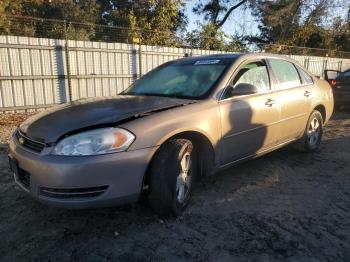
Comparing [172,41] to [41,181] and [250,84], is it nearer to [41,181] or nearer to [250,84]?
[250,84]

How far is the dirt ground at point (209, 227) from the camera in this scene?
2664 mm

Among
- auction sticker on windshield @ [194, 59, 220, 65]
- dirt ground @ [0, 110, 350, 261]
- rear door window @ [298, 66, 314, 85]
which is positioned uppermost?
auction sticker on windshield @ [194, 59, 220, 65]

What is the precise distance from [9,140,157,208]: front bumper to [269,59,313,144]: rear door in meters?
2.36

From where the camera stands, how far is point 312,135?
216 inches

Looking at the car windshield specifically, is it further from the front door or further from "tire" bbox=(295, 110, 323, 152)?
"tire" bbox=(295, 110, 323, 152)

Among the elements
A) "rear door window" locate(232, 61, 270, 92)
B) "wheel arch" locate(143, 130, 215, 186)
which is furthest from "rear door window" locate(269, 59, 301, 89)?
"wheel arch" locate(143, 130, 215, 186)

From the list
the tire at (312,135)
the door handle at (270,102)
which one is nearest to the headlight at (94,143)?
the door handle at (270,102)

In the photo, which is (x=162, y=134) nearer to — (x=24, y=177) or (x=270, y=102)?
(x=24, y=177)

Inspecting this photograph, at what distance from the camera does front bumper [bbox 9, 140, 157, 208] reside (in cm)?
265

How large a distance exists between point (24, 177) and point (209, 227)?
1673 mm

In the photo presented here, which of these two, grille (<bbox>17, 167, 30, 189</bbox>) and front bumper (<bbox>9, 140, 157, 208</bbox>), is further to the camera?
grille (<bbox>17, 167, 30, 189</bbox>)

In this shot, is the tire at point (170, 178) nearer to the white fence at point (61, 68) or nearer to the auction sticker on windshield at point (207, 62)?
the auction sticker on windshield at point (207, 62)

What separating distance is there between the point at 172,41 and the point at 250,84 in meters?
11.1

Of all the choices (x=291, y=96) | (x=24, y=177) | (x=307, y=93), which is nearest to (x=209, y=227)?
(x=24, y=177)
